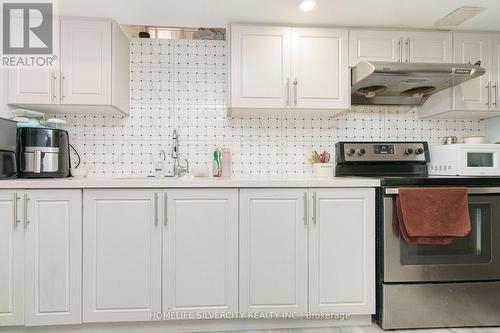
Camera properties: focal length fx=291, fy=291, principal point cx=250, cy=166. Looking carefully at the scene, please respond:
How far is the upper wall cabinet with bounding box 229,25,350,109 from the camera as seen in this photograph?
213cm

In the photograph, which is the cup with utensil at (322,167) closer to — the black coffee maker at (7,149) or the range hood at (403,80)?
the range hood at (403,80)

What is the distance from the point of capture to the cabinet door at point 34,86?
6.58ft

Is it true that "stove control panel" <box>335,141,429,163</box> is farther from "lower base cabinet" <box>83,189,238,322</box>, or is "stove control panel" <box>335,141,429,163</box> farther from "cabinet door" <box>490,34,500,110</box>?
"lower base cabinet" <box>83,189,238,322</box>

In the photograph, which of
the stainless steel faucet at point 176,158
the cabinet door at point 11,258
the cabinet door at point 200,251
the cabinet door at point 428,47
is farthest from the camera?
the stainless steel faucet at point 176,158

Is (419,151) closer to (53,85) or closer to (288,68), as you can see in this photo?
(288,68)

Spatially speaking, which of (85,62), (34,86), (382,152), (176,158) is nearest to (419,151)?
(382,152)

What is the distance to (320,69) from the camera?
85.8 inches

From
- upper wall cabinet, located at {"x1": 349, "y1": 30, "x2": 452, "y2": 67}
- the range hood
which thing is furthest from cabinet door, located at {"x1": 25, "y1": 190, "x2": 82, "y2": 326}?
upper wall cabinet, located at {"x1": 349, "y1": 30, "x2": 452, "y2": 67}

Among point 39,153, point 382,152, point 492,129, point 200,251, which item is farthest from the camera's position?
point 492,129

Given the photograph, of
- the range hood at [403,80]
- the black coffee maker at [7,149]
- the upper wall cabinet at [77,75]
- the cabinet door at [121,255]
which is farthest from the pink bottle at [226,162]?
the black coffee maker at [7,149]

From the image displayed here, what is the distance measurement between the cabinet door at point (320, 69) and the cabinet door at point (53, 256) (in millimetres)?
1666

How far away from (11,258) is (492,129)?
3.72m

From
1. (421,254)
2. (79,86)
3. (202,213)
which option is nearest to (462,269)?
(421,254)

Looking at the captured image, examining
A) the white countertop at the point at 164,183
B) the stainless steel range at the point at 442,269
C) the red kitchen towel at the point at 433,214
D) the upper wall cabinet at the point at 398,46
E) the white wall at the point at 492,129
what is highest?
the upper wall cabinet at the point at 398,46
